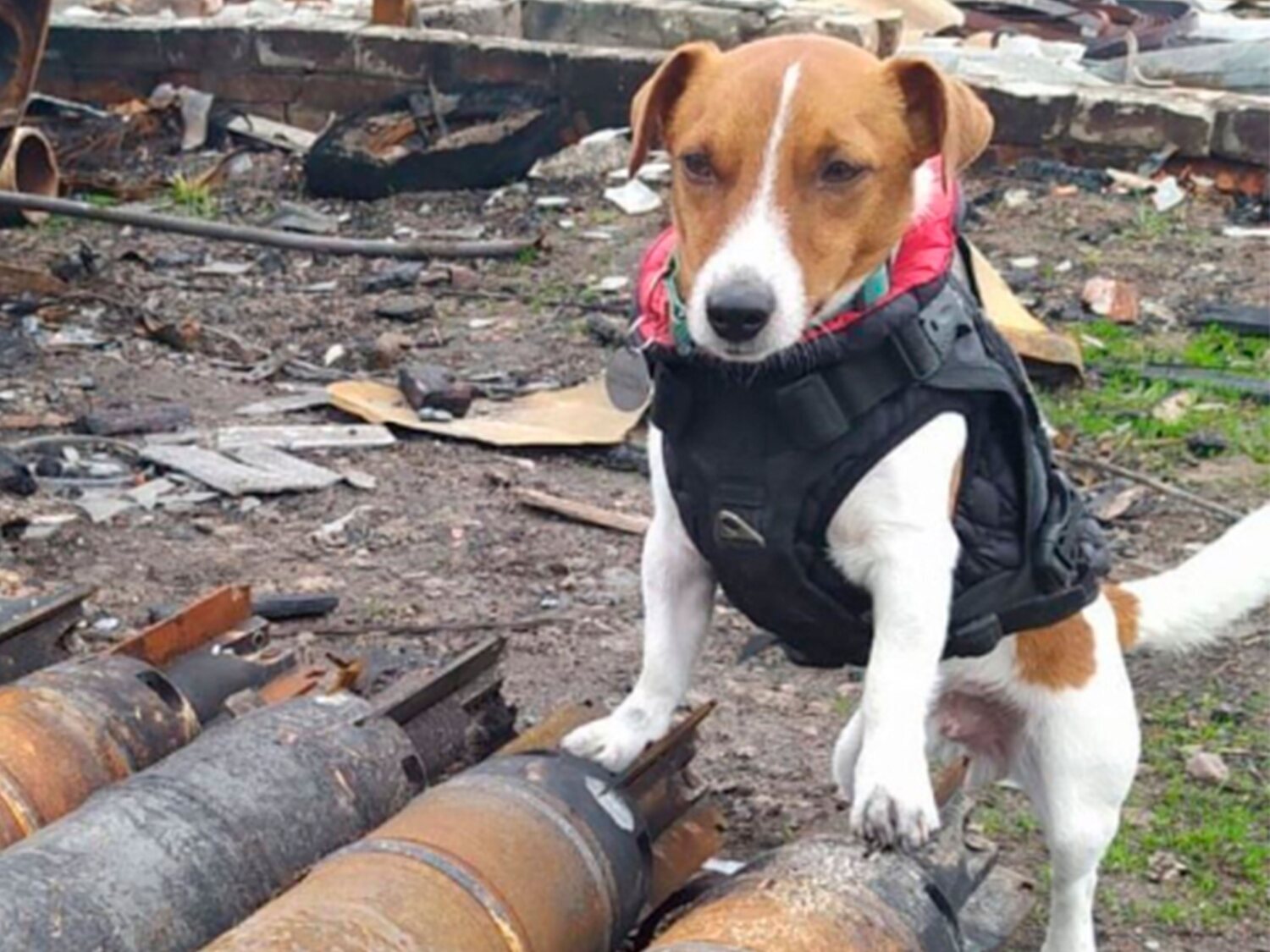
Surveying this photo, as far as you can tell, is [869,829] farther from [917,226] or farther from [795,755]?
[795,755]

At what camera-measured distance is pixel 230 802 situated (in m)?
3.08

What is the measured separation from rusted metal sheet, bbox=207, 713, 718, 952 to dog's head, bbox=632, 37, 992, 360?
700 mm

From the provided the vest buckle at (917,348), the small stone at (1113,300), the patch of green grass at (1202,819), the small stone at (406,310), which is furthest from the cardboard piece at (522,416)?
the vest buckle at (917,348)

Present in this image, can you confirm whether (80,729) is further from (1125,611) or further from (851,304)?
(1125,611)

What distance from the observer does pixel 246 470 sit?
642 cm

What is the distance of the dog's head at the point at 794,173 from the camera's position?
117 inches

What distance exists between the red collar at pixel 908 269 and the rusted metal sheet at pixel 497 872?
67 cm

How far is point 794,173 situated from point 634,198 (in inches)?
266

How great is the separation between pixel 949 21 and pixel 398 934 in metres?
11.4

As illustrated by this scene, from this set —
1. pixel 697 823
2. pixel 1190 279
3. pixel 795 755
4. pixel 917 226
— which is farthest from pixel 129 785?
pixel 1190 279

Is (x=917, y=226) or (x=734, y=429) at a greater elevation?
(x=917, y=226)

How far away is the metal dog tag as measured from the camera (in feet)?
20.7

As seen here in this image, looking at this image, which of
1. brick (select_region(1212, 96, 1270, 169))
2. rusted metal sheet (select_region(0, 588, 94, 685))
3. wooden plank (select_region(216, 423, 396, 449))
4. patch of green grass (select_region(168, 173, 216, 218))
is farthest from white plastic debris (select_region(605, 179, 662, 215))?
rusted metal sheet (select_region(0, 588, 94, 685))

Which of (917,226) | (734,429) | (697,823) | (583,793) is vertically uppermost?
(917,226)
